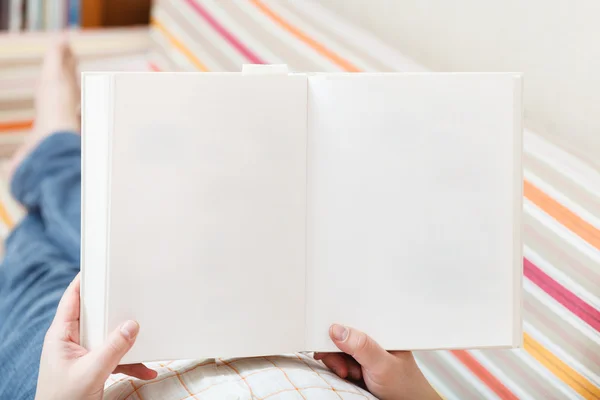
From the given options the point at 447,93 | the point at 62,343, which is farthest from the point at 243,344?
the point at 447,93

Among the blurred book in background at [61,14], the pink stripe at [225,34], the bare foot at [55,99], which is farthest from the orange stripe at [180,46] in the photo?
the blurred book in background at [61,14]

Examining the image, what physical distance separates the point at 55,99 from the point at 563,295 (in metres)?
0.95

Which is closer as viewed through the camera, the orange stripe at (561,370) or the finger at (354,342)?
the finger at (354,342)

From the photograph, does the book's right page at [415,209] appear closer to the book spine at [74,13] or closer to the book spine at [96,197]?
the book spine at [96,197]

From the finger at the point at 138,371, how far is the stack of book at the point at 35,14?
1278mm

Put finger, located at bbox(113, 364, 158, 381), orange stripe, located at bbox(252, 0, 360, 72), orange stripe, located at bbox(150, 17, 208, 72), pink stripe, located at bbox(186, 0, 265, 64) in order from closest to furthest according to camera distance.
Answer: finger, located at bbox(113, 364, 158, 381) → orange stripe, located at bbox(252, 0, 360, 72) → pink stripe, located at bbox(186, 0, 265, 64) → orange stripe, located at bbox(150, 17, 208, 72)

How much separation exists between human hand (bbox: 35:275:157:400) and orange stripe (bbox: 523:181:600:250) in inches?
19.0

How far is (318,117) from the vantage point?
0.59 metres

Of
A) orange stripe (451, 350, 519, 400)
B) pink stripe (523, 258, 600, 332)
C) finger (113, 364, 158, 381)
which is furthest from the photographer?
orange stripe (451, 350, 519, 400)

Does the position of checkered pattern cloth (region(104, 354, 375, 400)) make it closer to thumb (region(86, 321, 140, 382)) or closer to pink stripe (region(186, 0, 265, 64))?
thumb (region(86, 321, 140, 382))

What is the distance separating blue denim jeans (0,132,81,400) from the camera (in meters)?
0.86

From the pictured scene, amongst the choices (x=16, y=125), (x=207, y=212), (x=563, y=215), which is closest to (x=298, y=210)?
(x=207, y=212)

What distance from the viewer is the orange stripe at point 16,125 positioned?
1.41 m

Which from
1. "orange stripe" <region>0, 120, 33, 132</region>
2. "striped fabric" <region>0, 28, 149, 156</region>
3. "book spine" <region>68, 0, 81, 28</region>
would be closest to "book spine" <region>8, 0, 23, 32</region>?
"book spine" <region>68, 0, 81, 28</region>
